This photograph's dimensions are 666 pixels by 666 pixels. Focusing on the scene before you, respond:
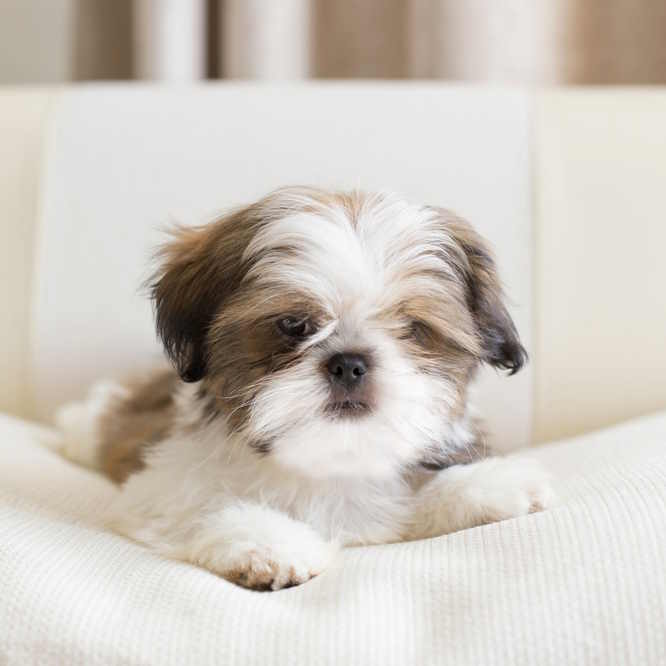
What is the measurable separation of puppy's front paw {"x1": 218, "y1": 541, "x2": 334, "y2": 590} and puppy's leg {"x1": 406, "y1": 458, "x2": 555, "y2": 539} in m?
0.27

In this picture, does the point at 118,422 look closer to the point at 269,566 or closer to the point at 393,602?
the point at 269,566

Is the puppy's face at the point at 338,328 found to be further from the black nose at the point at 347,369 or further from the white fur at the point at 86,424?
the white fur at the point at 86,424

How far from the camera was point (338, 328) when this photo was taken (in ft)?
5.04

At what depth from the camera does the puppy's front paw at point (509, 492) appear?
158 centimetres

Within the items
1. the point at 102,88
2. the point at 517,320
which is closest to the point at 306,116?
the point at 102,88

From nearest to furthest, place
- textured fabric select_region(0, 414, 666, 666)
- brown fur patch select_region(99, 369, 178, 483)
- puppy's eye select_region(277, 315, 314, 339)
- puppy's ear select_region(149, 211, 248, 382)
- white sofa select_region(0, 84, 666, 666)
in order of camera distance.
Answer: textured fabric select_region(0, 414, 666, 666)
puppy's eye select_region(277, 315, 314, 339)
puppy's ear select_region(149, 211, 248, 382)
brown fur patch select_region(99, 369, 178, 483)
white sofa select_region(0, 84, 666, 666)

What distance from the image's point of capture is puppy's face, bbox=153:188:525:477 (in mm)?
1492

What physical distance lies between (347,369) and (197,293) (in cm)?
34

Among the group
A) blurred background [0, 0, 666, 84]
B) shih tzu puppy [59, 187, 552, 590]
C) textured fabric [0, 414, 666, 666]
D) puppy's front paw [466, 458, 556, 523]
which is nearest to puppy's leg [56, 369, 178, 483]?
shih tzu puppy [59, 187, 552, 590]

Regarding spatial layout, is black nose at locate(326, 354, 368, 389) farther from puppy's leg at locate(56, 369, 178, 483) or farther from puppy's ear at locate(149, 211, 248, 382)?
puppy's leg at locate(56, 369, 178, 483)

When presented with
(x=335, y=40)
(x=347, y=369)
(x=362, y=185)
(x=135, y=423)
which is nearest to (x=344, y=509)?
(x=347, y=369)

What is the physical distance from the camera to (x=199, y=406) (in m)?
1.84

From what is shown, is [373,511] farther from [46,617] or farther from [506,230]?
[506,230]

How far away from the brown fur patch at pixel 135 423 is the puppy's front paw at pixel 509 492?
2.25ft
